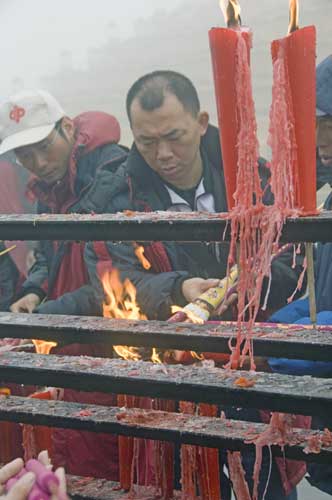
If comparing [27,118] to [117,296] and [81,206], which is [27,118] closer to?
[81,206]

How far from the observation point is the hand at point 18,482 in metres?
1.23

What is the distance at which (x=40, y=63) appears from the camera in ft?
13.4

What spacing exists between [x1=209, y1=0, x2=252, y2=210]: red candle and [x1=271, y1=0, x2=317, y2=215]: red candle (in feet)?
0.20

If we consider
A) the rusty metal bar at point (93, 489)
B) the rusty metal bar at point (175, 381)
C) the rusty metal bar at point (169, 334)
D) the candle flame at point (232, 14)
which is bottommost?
the rusty metal bar at point (93, 489)

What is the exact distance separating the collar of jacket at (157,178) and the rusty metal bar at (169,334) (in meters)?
2.02

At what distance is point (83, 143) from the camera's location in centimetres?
375

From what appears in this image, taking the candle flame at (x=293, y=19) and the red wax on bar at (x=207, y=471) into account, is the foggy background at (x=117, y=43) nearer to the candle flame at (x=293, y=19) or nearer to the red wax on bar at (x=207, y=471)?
the red wax on bar at (x=207, y=471)

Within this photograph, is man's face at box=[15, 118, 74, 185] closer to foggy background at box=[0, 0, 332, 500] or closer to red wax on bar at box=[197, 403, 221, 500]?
foggy background at box=[0, 0, 332, 500]

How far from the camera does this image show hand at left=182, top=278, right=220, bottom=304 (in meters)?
3.04

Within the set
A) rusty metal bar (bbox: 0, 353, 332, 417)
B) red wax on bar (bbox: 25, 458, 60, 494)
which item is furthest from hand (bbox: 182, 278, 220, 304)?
red wax on bar (bbox: 25, 458, 60, 494)

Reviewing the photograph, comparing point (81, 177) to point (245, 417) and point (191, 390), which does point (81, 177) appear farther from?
point (191, 390)

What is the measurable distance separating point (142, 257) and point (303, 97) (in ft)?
7.62

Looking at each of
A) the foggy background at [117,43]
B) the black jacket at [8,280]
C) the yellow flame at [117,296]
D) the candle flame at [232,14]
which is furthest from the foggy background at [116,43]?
A: the candle flame at [232,14]

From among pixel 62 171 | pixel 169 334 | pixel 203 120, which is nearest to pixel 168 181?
pixel 203 120
